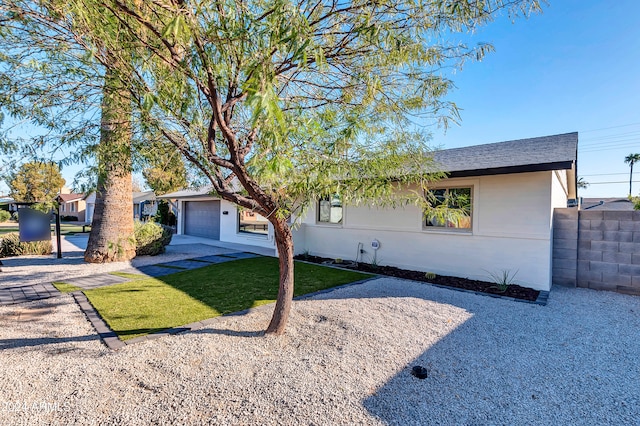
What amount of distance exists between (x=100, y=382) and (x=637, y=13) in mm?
10492

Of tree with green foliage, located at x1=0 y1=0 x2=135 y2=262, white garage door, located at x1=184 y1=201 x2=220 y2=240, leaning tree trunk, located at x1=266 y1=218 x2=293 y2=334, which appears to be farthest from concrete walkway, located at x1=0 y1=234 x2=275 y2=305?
leaning tree trunk, located at x1=266 y1=218 x2=293 y2=334

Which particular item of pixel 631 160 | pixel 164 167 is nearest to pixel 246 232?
pixel 164 167

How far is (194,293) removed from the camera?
621 cm

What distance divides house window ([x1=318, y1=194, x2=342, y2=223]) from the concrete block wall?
241 inches

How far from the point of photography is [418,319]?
4887 mm

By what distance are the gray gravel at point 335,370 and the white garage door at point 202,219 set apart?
1145 centimetres

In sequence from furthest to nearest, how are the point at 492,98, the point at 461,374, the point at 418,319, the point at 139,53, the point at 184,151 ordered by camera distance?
the point at 492,98, the point at 418,319, the point at 184,151, the point at 461,374, the point at 139,53

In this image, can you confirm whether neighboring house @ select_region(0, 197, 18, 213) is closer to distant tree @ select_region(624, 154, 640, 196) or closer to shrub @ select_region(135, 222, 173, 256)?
shrub @ select_region(135, 222, 173, 256)

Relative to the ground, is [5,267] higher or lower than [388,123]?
lower

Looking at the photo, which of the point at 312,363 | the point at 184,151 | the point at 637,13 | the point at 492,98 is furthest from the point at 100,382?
the point at 637,13

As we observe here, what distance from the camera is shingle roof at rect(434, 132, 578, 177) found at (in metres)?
6.23

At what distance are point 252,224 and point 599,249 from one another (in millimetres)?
12422

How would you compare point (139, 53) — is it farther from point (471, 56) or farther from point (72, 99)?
point (471, 56)

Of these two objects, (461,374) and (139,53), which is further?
(461,374)
